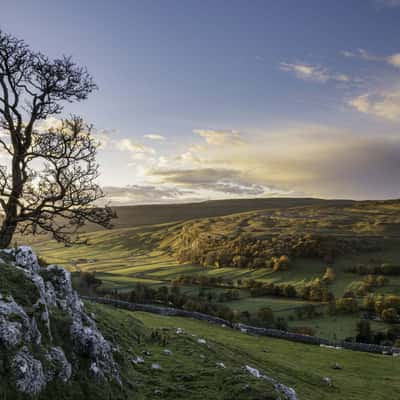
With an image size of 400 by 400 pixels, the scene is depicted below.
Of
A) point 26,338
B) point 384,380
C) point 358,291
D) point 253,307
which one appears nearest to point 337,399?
point 384,380

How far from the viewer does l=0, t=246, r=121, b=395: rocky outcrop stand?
10.5 m

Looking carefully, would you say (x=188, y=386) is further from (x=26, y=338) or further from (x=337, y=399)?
(x=337, y=399)

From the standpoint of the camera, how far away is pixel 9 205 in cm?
2194

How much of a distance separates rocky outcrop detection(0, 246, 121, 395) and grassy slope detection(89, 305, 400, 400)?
2.71 metres

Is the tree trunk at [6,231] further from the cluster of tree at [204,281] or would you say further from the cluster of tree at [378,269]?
the cluster of tree at [378,269]

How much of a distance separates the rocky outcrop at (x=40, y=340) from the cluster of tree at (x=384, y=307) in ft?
300

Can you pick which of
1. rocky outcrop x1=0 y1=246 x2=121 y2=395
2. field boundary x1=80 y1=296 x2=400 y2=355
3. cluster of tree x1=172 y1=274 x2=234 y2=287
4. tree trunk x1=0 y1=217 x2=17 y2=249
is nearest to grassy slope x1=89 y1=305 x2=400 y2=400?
rocky outcrop x1=0 y1=246 x2=121 y2=395

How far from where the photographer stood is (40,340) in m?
12.2

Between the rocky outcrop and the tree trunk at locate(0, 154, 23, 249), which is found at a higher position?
the tree trunk at locate(0, 154, 23, 249)

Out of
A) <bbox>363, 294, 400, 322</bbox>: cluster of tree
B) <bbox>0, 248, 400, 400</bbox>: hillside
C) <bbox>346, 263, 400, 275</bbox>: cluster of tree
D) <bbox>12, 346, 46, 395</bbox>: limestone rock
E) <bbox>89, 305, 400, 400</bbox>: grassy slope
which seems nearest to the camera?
<bbox>12, 346, 46, 395</bbox>: limestone rock

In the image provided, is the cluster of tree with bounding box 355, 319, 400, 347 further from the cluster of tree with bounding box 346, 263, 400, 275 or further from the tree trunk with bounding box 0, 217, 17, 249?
the cluster of tree with bounding box 346, 263, 400, 275

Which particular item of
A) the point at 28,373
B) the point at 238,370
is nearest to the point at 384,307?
the point at 238,370

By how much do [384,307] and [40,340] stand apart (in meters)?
104

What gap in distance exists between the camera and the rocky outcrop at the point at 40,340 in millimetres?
10484
